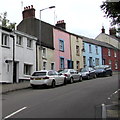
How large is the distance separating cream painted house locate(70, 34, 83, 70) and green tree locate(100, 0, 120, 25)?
25.0 metres

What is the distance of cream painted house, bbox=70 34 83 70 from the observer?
3869 centimetres

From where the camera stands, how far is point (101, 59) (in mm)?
49625

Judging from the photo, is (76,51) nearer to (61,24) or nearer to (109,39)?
(61,24)

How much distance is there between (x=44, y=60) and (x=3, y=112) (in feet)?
65.7

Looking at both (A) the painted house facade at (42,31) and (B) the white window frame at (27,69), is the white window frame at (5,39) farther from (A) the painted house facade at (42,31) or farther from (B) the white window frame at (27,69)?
(A) the painted house facade at (42,31)

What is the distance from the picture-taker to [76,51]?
3997cm

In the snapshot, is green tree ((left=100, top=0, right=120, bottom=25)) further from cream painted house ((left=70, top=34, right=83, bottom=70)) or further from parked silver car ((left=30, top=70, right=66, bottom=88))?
cream painted house ((left=70, top=34, right=83, bottom=70))

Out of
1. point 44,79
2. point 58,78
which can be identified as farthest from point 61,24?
point 44,79


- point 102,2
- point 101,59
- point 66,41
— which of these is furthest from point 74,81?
point 101,59

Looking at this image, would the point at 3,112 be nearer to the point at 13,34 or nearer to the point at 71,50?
the point at 13,34

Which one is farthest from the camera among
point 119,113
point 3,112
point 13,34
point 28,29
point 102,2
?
point 28,29

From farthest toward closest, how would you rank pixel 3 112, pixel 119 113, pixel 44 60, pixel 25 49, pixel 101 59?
pixel 101 59 → pixel 44 60 → pixel 25 49 → pixel 3 112 → pixel 119 113

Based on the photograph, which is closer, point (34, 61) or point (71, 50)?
point (34, 61)

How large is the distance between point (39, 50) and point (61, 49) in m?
6.65
